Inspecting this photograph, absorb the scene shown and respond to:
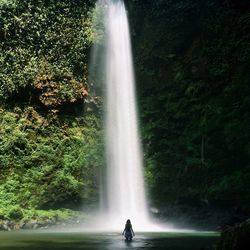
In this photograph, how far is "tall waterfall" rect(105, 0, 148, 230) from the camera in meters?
33.0

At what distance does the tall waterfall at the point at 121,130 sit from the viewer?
108 feet

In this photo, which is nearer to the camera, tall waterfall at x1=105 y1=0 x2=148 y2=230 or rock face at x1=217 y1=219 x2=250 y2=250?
rock face at x1=217 y1=219 x2=250 y2=250

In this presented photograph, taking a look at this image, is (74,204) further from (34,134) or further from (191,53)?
(191,53)

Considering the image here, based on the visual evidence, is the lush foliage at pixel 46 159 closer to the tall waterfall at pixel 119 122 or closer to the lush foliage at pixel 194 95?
the tall waterfall at pixel 119 122

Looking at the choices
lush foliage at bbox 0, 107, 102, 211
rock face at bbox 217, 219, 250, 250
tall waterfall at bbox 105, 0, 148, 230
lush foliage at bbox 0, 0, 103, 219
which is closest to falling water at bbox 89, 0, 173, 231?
tall waterfall at bbox 105, 0, 148, 230

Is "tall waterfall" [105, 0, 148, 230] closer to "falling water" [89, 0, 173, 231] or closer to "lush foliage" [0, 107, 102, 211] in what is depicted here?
"falling water" [89, 0, 173, 231]

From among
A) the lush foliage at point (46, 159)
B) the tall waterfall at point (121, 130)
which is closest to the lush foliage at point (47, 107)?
the lush foliage at point (46, 159)

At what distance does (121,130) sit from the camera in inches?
1441

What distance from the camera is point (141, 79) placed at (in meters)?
37.3

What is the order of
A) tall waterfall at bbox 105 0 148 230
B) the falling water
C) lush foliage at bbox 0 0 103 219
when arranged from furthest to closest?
1. lush foliage at bbox 0 0 103 219
2. tall waterfall at bbox 105 0 148 230
3. the falling water

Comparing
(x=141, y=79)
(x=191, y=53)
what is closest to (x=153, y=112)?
(x=141, y=79)

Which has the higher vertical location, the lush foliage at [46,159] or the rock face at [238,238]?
the lush foliage at [46,159]

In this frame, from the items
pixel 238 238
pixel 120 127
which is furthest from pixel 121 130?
pixel 238 238

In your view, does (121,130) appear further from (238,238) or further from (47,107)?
(238,238)
